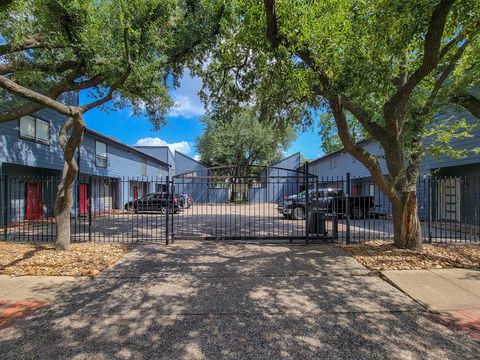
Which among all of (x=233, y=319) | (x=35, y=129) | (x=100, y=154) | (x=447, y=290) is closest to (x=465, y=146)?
(x=447, y=290)

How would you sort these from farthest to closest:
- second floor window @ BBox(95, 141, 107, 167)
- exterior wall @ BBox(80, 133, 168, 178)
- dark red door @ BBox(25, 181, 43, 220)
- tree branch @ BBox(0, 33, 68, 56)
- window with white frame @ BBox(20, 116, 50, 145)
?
second floor window @ BBox(95, 141, 107, 167) → exterior wall @ BBox(80, 133, 168, 178) → dark red door @ BBox(25, 181, 43, 220) → window with white frame @ BBox(20, 116, 50, 145) → tree branch @ BBox(0, 33, 68, 56)

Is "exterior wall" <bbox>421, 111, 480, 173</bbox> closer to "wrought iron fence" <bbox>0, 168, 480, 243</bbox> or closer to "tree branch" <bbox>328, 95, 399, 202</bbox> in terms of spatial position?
"wrought iron fence" <bbox>0, 168, 480, 243</bbox>

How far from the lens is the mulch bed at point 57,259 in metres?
5.86

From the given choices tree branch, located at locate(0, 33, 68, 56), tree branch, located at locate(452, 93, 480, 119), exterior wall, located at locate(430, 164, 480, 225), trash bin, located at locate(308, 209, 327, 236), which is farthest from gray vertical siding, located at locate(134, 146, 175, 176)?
tree branch, located at locate(452, 93, 480, 119)

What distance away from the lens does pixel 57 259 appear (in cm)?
648

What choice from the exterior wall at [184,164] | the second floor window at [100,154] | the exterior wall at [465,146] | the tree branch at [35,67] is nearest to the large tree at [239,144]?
the exterior wall at [184,164]

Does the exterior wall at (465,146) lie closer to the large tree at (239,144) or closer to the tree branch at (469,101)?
the tree branch at (469,101)

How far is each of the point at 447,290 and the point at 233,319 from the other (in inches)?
145

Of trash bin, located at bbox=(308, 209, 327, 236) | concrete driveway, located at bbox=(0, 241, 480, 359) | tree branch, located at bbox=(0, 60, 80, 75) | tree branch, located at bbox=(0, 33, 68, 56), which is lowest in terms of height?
concrete driveway, located at bbox=(0, 241, 480, 359)

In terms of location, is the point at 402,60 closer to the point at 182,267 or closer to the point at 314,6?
the point at 314,6

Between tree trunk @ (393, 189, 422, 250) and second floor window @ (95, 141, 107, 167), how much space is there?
18.0m

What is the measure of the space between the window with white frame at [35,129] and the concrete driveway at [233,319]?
427 inches

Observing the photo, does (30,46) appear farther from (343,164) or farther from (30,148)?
(343,164)

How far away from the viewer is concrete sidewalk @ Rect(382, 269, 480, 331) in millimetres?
4012
